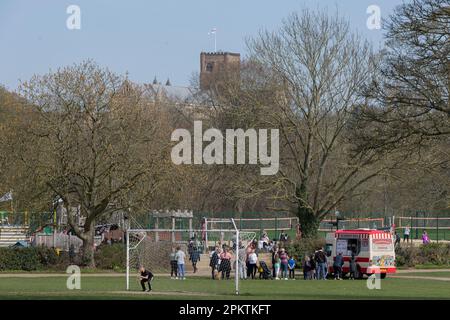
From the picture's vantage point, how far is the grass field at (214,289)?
31078mm

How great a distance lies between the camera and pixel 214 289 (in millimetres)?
36062

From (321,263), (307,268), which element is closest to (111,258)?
(307,268)

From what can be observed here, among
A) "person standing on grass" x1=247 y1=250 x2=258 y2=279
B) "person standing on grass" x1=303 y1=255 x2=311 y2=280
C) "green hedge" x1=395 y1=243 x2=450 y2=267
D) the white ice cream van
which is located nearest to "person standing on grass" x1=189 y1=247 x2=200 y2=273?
"person standing on grass" x1=247 y1=250 x2=258 y2=279

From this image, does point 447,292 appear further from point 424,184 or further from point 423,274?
point 424,184

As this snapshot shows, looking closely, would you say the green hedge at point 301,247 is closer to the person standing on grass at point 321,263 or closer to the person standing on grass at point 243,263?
the person standing on grass at point 321,263

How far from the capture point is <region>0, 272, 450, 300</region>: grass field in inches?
1224

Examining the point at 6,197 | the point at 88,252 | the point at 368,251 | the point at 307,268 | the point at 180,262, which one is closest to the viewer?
the point at 180,262

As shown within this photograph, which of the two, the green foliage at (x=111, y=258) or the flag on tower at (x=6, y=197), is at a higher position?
the flag on tower at (x=6, y=197)

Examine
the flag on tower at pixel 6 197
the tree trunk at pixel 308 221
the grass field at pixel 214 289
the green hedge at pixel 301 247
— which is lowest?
the grass field at pixel 214 289

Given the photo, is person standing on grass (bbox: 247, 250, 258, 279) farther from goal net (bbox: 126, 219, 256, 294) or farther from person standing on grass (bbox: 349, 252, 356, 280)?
person standing on grass (bbox: 349, 252, 356, 280)

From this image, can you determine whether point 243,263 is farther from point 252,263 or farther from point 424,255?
point 424,255

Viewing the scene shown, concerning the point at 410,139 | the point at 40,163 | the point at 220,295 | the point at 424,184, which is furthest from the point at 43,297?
the point at 424,184

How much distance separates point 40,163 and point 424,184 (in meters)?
30.5

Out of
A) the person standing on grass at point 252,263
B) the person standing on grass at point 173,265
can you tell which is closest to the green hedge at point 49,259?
the person standing on grass at point 173,265
